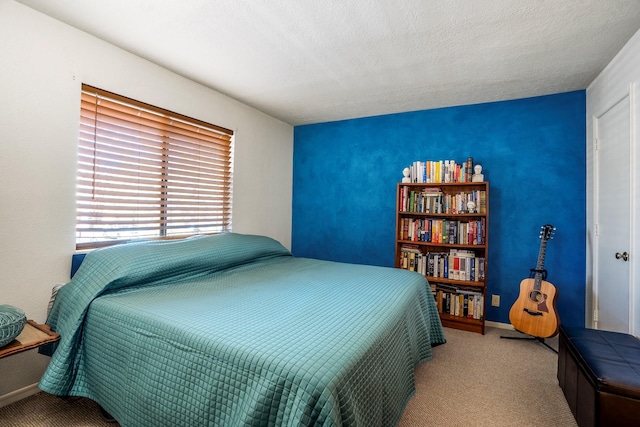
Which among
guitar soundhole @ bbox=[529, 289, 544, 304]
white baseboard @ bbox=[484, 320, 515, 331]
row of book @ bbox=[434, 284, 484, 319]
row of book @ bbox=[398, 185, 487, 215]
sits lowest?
white baseboard @ bbox=[484, 320, 515, 331]

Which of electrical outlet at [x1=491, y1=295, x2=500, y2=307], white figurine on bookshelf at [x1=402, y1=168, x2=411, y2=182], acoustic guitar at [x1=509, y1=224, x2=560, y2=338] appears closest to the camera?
acoustic guitar at [x1=509, y1=224, x2=560, y2=338]

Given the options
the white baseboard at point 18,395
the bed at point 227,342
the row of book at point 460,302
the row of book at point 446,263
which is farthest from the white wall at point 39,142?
the row of book at point 460,302

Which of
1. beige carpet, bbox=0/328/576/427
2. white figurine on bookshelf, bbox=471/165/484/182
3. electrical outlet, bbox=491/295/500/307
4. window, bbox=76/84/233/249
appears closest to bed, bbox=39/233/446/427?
beige carpet, bbox=0/328/576/427

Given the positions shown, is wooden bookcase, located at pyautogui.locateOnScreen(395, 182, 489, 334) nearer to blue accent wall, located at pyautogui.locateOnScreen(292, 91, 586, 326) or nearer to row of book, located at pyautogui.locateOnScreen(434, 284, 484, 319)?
row of book, located at pyautogui.locateOnScreen(434, 284, 484, 319)

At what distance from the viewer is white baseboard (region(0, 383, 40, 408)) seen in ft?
5.68

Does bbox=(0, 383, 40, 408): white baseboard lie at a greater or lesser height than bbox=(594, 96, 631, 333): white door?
lesser

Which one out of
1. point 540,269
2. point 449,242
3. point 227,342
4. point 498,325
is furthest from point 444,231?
point 227,342

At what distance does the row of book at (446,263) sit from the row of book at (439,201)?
1.46 feet

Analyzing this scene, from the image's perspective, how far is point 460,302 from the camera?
3.04 m

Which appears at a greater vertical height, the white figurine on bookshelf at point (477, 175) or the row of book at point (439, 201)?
the white figurine on bookshelf at point (477, 175)

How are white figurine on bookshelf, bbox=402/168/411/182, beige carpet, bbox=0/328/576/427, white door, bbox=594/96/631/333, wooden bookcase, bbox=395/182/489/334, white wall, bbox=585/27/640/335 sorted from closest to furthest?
beige carpet, bbox=0/328/576/427, white wall, bbox=585/27/640/335, white door, bbox=594/96/631/333, wooden bookcase, bbox=395/182/489/334, white figurine on bookshelf, bbox=402/168/411/182

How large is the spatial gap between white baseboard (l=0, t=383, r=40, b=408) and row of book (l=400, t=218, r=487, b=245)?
319 cm

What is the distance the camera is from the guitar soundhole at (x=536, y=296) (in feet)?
8.48

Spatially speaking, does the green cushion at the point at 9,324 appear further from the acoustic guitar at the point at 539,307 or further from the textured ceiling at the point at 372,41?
the acoustic guitar at the point at 539,307
